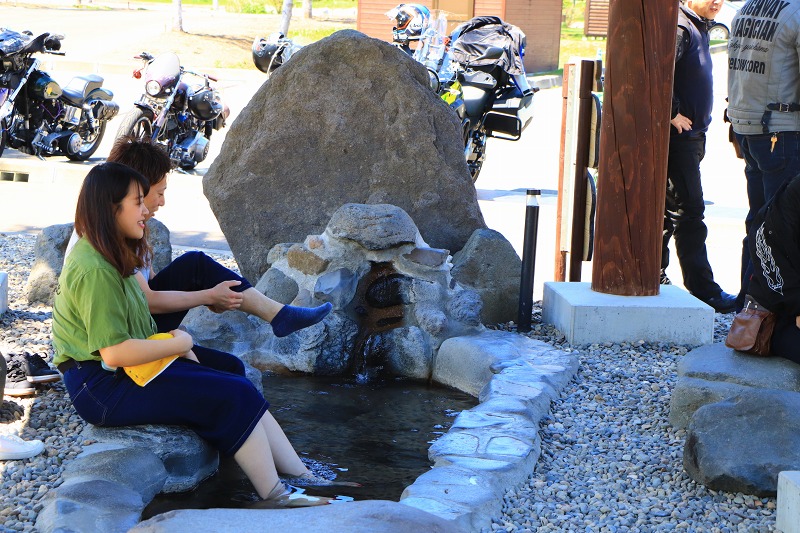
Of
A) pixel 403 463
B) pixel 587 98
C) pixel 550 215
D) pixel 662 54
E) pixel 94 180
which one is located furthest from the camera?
pixel 550 215

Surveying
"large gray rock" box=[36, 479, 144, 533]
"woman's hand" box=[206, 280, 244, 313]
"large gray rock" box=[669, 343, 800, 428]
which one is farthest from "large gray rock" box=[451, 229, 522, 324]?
"large gray rock" box=[36, 479, 144, 533]

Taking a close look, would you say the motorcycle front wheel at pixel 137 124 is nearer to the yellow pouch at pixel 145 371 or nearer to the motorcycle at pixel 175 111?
the motorcycle at pixel 175 111

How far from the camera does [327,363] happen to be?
15.2 feet

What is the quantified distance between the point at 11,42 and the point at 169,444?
715cm

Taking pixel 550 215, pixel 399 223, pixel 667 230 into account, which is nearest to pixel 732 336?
pixel 399 223

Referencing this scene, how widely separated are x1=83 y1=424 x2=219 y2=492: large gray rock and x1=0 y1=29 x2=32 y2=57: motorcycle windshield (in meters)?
6.87

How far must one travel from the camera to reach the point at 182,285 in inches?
153

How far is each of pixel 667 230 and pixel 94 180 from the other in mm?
3803

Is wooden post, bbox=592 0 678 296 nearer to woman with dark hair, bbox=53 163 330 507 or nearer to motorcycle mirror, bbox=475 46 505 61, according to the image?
woman with dark hair, bbox=53 163 330 507

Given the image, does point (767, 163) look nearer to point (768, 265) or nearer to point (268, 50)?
point (768, 265)

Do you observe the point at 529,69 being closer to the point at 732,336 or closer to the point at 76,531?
the point at 732,336

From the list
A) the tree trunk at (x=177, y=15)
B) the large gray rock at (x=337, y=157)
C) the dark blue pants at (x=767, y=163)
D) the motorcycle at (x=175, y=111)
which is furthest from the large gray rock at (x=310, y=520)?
the tree trunk at (x=177, y=15)

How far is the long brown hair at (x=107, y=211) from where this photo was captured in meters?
3.07

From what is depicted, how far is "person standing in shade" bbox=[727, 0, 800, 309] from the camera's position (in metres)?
4.91
